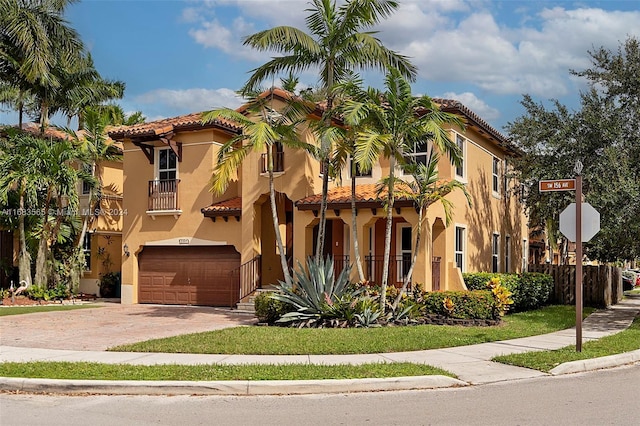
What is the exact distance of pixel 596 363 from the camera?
11453 mm

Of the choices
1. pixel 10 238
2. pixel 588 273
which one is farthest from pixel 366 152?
pixel 10 238

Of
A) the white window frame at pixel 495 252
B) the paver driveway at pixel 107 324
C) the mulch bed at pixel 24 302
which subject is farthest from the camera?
the white window frame at pixel 495 252

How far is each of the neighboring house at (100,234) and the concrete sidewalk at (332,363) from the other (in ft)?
48.4

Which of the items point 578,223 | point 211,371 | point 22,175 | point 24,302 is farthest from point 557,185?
point 24,302

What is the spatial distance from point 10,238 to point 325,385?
77.9 feet

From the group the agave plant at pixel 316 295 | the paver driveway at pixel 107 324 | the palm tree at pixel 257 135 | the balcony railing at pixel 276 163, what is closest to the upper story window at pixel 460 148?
the balcony railing at pixel 276 163

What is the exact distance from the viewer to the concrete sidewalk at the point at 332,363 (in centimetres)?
929

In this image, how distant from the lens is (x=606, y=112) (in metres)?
19.4

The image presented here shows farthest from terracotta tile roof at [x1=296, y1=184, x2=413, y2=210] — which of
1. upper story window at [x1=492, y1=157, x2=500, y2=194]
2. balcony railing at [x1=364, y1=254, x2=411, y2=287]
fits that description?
upper story window at [x1=492, y1=157, x2=500, y2=194]

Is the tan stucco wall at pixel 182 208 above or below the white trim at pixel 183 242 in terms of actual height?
above

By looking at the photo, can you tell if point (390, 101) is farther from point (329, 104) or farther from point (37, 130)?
point (37, 130)

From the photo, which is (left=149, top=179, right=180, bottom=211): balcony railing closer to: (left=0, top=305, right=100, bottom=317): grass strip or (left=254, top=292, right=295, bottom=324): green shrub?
(left=0, top=305, right=100, bottom=317): grass strip

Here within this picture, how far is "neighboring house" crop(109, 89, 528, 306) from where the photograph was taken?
67.5ft

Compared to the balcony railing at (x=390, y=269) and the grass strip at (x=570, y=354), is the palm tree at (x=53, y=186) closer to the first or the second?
the balcony railing at (x=390, y=269)
